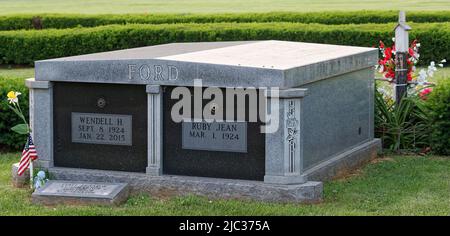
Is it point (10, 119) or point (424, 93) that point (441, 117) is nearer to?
point (424, 93)

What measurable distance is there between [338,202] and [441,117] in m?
2.65

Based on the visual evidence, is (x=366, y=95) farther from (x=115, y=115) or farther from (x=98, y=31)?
(x=98, y=31)

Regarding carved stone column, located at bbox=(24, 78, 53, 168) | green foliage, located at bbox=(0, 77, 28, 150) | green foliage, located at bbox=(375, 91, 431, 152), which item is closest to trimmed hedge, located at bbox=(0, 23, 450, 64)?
green foliage, located at bbox=(375, 91, 431, 152)

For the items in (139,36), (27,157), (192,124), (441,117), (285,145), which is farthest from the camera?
(139,36)

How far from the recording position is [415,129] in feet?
34.2

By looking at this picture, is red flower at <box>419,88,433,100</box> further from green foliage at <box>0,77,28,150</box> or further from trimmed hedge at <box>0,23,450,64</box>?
trimmed hedge at <box>0,23,450,64</box>

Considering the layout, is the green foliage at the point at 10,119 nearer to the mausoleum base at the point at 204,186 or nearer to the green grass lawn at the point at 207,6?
the mausoleum base at the point at 204,186

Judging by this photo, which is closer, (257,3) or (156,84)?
(156,84)

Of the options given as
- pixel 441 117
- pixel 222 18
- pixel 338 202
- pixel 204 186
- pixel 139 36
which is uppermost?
pixel 222 18

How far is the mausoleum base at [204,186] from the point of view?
7.70 m

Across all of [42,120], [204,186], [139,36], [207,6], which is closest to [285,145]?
[204,186]

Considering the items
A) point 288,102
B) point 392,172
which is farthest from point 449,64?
point 288,102

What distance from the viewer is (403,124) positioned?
10.5 meters

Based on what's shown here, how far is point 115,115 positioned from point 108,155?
0.39 meters
